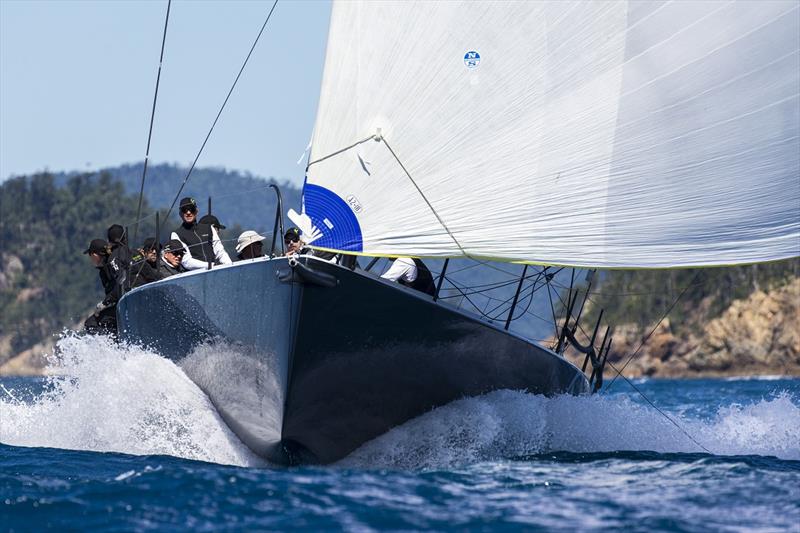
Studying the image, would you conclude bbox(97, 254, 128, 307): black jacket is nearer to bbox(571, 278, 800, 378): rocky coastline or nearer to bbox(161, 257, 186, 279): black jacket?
bbox(161, 257, 186, 279): black jacket

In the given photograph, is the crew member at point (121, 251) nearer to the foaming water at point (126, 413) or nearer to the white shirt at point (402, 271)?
the foaming water at point (126, 413)

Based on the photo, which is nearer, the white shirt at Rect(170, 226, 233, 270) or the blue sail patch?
the blue sail patch

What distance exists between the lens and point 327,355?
7410 millimetres

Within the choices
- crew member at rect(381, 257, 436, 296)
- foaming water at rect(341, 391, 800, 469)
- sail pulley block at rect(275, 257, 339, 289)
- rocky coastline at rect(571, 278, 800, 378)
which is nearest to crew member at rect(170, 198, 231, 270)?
crew member at rect(381, 257, 436, 296)

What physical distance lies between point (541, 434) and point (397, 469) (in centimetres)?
129

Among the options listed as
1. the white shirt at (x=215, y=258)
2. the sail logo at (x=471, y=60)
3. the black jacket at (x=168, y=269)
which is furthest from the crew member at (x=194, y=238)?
the sail logo at (x=471, y=60)

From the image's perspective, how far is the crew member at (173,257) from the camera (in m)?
9.59

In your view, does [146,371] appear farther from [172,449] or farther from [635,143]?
[635,143]

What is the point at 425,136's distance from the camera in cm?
731

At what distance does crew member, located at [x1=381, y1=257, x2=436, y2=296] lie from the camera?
8.27 metres

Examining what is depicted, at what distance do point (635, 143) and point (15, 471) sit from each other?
409 cm

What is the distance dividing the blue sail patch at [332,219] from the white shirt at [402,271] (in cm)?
96

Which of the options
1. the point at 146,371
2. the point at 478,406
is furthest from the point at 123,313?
the point at 478,406

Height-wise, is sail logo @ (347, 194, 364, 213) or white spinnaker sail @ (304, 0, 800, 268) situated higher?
white spinnaker sail @ (304, 0, 800, 268)
